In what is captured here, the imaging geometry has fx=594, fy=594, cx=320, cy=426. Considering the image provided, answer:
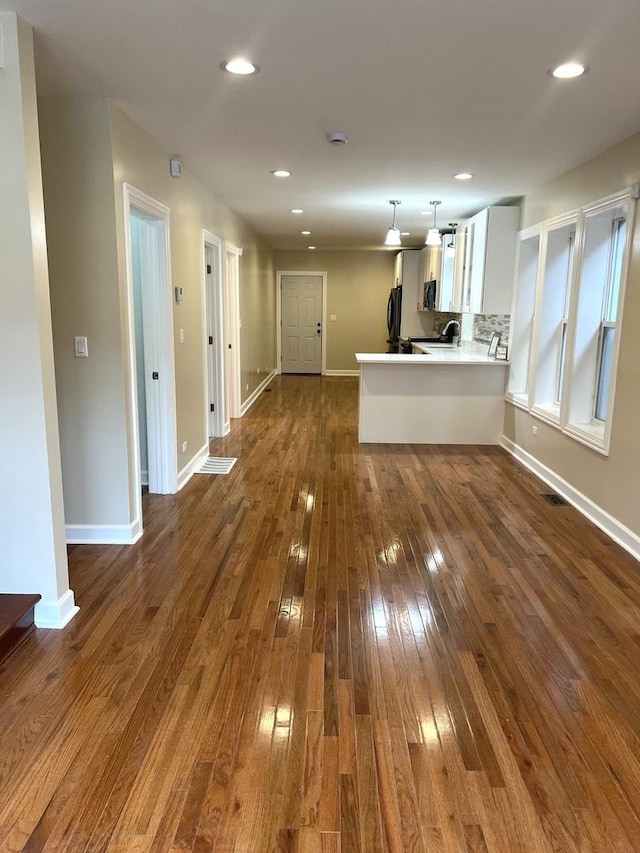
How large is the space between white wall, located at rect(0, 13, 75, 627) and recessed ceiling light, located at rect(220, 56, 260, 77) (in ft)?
2.58

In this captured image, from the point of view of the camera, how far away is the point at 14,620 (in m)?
2.50

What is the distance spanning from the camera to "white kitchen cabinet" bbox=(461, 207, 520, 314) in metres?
5.84

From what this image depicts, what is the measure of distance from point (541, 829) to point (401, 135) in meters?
3.54

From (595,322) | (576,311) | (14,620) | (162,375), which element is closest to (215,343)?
(162,375)

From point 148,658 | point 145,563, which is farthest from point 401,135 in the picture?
point 148,658

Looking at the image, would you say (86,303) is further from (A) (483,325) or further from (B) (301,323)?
(B) (301,323)

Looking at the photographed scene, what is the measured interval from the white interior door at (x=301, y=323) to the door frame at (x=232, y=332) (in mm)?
4462

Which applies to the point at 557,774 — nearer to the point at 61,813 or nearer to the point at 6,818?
the point at 61,813

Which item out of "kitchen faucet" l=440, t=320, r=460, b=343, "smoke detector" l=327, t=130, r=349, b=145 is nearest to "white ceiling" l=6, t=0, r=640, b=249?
"smoke detector" l=327, t=130, r=349, b=145

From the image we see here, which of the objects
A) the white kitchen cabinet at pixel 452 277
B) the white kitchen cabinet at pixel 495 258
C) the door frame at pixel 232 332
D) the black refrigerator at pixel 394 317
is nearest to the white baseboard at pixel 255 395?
the door frame at pixel 232 332

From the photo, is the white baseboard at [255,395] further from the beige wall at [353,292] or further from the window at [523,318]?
the window at [523,318]

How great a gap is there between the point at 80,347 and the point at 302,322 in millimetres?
8658

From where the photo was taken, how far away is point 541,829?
5.49 feet

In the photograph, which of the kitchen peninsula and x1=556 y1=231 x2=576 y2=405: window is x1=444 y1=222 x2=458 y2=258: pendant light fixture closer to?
Answer: the kitchen peninsula
